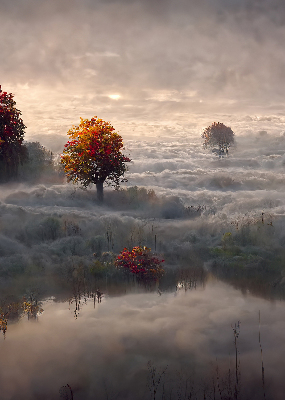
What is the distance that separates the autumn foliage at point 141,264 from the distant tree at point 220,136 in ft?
247

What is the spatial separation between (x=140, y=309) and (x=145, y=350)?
9.27 ft

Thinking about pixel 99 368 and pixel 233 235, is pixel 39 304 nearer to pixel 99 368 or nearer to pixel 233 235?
pixel 99 368

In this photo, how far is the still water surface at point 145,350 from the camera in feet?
32.1

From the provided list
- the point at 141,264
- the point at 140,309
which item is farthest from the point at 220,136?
the point at 140,309

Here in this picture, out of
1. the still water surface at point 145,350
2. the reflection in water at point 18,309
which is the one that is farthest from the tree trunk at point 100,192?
the still water surface at point 145,350

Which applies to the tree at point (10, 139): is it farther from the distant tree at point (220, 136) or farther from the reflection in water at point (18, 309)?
the distant tree at point (220, 136)

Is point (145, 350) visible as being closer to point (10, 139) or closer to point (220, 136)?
point (10, 139)

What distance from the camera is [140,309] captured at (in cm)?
1419

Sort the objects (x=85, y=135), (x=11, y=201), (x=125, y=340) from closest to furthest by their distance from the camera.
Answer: (x=125, y=340) → (x=85, y=135) → (x=11, y=201)

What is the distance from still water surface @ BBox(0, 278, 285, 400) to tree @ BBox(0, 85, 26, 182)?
21.2 meters

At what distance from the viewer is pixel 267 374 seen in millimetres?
10195

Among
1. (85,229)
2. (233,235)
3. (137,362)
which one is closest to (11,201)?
(85,229)

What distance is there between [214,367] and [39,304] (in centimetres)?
720

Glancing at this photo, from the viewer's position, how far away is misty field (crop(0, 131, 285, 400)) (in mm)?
10070
